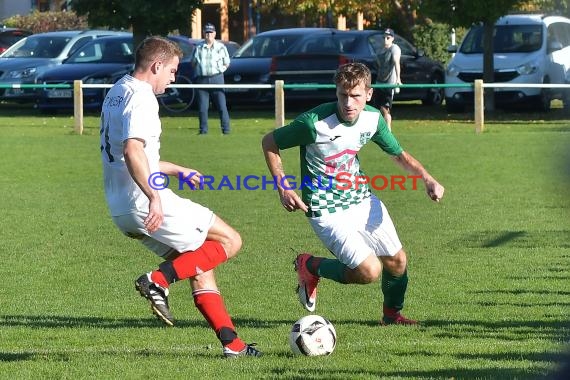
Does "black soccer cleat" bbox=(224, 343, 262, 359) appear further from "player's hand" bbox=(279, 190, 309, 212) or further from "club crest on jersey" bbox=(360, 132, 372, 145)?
"club crest on jersey" bbox=(360, 132, 372, 145)

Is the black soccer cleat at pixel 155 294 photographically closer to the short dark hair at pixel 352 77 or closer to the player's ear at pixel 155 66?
the player's ear at pixel 155 66

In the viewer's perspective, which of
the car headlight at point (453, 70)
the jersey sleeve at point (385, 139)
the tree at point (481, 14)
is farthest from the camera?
the car headlight at point (453, 70)

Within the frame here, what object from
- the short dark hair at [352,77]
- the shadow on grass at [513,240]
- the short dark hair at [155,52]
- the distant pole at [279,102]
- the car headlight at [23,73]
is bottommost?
the shadow on grass at [513,240]

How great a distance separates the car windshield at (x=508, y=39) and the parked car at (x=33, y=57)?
8.89m

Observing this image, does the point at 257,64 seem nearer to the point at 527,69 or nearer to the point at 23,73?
the point at 23,73

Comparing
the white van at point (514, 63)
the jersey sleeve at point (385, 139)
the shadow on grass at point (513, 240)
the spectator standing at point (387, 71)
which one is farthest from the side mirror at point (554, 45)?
the jersey sleeve at point (385, 139)

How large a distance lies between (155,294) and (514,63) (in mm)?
21272

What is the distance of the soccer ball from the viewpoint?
19.0ft

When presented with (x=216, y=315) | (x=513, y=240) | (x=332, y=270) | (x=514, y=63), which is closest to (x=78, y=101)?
(x=514, y=63)

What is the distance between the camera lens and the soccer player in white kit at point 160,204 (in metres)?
5.52

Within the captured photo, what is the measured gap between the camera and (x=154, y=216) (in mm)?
5348

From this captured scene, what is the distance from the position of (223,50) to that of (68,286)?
14.0 m

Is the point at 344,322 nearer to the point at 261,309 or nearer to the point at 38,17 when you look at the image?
the point at 261,309

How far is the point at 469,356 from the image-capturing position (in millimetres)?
5734
